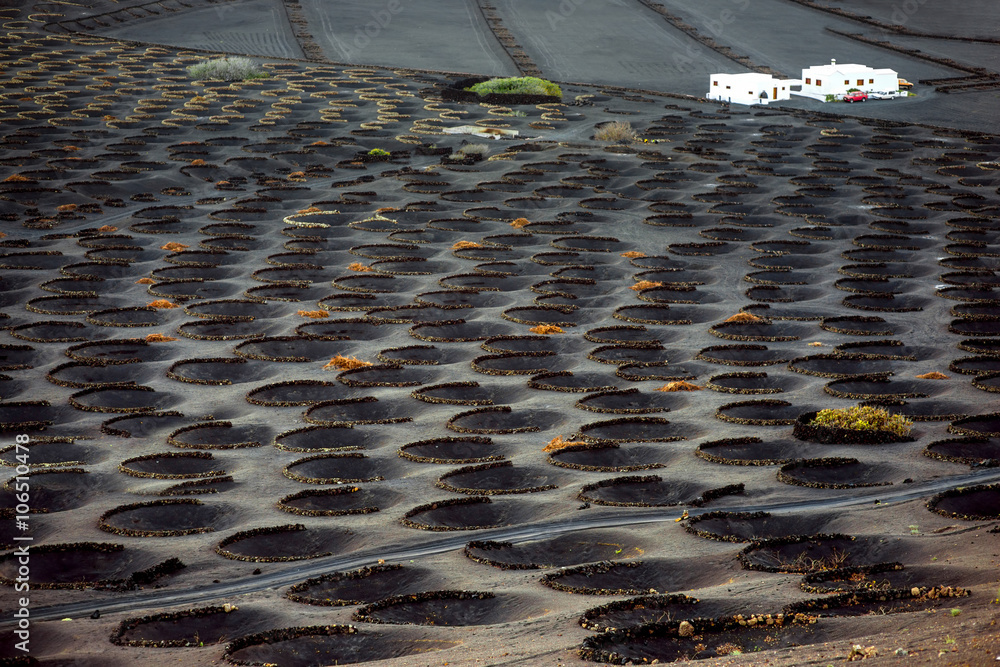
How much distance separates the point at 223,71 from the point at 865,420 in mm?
64507

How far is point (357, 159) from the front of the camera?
55344mm

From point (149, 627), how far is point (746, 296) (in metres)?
25.1

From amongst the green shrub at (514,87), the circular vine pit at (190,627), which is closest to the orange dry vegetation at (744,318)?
the circular vine pit at (190,627)

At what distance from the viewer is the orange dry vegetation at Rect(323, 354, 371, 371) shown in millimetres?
27750

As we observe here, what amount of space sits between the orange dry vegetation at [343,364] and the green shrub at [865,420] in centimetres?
1246

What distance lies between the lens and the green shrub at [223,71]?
74.8 metres

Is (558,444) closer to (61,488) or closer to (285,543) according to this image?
(285,543)

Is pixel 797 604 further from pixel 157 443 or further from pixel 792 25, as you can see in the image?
pixel 792 25

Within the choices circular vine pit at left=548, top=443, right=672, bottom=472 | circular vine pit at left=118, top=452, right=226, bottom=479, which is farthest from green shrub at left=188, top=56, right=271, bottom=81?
circular vine pit at left=548, top=443, right=672, bottom=472

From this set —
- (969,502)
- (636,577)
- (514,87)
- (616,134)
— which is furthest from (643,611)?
(514,87)

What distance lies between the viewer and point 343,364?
2788 cm

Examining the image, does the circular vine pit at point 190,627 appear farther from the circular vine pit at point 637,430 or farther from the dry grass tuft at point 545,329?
the dry grass tuft at point 545,329

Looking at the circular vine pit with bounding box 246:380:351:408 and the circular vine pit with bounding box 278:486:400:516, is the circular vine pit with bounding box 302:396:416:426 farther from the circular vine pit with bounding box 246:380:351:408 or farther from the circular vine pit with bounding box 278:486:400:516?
the circular vine pit with bounding box 278:486:400:516

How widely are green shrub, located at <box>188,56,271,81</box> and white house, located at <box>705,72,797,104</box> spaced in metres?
34.9
